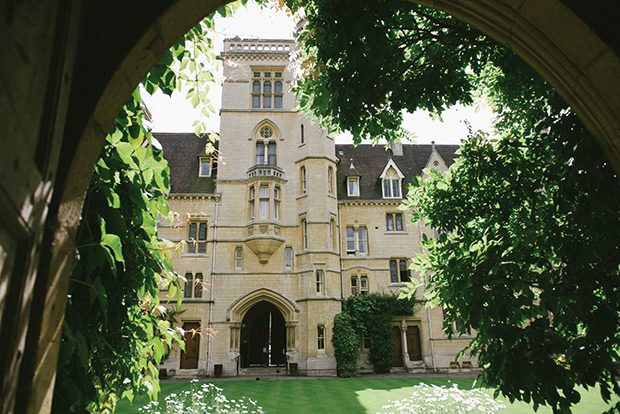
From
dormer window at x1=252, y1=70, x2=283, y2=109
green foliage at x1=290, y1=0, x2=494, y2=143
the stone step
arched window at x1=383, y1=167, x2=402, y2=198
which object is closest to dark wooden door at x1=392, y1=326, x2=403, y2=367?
the stone step

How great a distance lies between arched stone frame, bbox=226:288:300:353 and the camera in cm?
2088

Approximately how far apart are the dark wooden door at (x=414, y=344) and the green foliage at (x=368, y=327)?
127cm

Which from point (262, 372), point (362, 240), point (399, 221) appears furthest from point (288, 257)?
point (399, 221)

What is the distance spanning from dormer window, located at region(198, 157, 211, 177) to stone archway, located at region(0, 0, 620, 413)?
23179 mm

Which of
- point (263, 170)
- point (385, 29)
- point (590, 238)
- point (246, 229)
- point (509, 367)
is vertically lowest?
point (509, 367)

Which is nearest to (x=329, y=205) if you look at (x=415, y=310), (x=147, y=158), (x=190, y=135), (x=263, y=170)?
(x=263, y=170)

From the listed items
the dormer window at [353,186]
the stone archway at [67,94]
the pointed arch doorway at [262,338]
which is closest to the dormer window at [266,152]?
the dormer window at [353,186]

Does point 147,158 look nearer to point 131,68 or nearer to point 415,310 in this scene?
point 131,68

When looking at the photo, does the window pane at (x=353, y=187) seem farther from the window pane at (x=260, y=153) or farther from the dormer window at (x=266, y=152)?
the window pane at (x=260, y=153)

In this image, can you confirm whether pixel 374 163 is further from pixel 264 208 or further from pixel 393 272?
pixel 264 208

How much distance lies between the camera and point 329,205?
22.8 meters

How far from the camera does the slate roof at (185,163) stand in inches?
931

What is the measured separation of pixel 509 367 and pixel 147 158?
11.4ft

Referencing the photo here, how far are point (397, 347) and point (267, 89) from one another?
16.9 metres
